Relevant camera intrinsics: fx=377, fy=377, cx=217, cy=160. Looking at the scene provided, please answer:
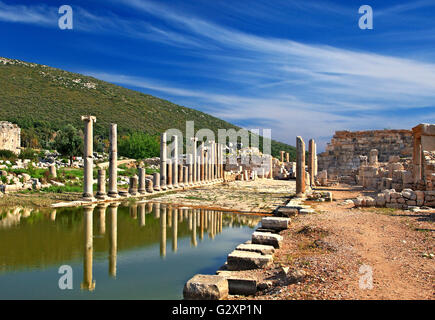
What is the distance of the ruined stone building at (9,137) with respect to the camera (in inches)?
1347

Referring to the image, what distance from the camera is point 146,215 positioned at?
13.5 m

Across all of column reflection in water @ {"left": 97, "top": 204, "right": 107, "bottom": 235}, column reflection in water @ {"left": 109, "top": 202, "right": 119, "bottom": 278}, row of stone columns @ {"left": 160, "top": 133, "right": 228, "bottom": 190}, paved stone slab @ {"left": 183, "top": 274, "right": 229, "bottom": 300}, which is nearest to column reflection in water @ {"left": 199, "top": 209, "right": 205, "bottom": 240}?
column reflection in water @ {"left": 109, "top": 202, "right": 119, "bottom": 278}

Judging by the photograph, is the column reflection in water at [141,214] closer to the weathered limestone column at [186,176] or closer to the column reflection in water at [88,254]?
the column reflection in water at [88,254]

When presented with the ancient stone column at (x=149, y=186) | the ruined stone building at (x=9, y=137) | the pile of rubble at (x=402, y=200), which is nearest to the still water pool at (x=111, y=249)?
the pile of rubble at (x=402, y=200)

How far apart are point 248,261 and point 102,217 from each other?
7190 mm

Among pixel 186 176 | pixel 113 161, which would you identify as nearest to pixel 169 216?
pixel 113 161

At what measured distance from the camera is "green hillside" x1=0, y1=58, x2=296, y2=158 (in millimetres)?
54094

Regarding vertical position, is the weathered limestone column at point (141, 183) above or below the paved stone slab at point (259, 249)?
above

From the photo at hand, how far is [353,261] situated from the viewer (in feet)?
20.9

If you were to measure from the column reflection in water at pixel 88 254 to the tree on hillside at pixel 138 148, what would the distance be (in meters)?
33.6

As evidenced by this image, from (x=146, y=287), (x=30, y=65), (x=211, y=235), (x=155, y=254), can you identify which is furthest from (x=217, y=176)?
(x=30, y=65)

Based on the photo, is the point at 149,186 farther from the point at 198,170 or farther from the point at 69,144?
the point at 69,144
